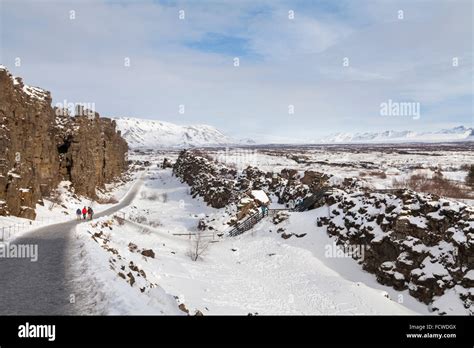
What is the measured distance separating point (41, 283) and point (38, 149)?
33.2 meters

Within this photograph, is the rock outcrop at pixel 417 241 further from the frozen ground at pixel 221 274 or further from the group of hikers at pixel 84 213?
the group of hikers at pixel 84 213

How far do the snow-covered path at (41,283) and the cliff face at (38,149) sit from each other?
10.9 m

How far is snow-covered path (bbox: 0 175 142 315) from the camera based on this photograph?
11367 mm

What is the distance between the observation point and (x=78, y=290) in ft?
42.3

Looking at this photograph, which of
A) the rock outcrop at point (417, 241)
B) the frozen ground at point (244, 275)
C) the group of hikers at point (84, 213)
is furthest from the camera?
the group of hikers at point (84, 213)

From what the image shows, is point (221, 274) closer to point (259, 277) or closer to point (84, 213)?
point (259, 277)

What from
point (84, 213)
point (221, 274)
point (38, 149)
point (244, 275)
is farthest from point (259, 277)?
point (38, 149)

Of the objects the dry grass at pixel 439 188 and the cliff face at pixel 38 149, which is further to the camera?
the dry grass at pixel 439 188

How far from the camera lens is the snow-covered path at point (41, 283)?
37.3ft

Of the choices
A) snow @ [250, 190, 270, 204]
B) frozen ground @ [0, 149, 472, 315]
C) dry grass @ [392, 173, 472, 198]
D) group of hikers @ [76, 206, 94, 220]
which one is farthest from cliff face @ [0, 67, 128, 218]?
dry grass @ [392, 173, 472, 198]

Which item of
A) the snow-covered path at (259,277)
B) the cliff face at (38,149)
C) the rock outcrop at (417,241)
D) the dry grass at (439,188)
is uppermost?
the cliff face at (38,149)

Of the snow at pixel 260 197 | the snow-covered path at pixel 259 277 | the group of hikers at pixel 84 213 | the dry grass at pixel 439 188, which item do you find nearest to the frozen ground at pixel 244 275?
the snow-covered path at pixel 259 277

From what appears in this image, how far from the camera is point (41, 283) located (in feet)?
44.6

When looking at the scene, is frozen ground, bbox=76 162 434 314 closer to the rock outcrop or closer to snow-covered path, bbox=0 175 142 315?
snow-covered path, bbox=0 175 142 315
